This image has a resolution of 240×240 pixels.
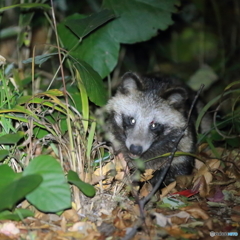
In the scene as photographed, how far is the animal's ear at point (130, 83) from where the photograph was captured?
A: 4484mm

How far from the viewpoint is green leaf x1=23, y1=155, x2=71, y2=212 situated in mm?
3010

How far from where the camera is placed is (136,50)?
28.6 feet

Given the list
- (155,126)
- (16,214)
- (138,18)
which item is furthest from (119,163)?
(138,18)

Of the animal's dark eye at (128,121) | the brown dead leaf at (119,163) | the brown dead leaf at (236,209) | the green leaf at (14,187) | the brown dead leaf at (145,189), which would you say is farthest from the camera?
the animal's dark eye at (128,121)

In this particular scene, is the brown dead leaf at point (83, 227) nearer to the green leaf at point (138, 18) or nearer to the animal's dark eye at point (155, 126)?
the animal's dark eye at point (155, 126)

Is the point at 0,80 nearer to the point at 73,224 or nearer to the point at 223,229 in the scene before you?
the point at 73,224

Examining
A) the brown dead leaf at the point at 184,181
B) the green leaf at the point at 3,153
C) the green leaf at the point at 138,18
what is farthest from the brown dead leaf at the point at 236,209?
the green leaf at the point at 138,18

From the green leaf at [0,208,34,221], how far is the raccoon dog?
1.35m

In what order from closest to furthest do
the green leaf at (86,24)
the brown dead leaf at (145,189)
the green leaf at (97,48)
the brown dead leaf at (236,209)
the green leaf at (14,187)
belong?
the green leaf at (14,187), the brown dead leaf at (236,209), the brown dead leaf at (145,189), the green leaf at (86,24), the green leaf at (97,48)

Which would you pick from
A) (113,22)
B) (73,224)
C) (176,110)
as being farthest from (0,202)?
(113,22)

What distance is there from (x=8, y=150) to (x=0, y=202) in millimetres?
737

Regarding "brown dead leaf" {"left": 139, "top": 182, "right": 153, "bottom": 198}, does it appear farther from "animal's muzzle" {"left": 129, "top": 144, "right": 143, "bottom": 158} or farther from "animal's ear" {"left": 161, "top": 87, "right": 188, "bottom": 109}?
"animal's ear" {"left": 161, "top": 87, "right": 188, "bottom": 109}

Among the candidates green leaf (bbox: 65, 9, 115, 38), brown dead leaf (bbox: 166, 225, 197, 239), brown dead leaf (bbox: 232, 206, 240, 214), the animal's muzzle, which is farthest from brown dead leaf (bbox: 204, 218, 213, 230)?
green leaf (bbox: 65, 9, 115, 38)

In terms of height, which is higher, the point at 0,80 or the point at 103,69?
the point at 0,80
